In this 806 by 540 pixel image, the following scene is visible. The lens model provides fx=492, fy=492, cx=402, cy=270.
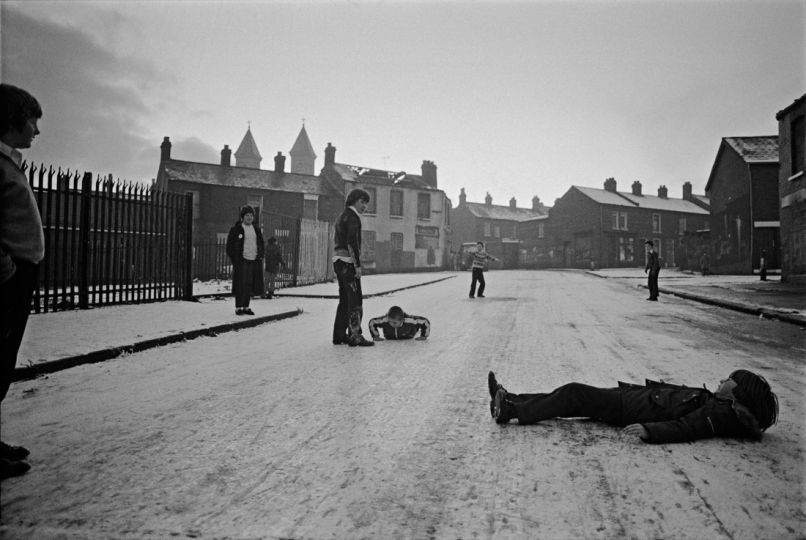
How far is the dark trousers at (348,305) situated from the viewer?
608 centimetres

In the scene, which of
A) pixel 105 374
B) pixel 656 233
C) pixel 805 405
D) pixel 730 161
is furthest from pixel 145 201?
pixel 656 233

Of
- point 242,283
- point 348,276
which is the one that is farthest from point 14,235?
point 242,283

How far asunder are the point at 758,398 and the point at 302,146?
75.2 m

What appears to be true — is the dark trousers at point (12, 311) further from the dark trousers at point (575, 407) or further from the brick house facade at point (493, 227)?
the brick house facade at point (493, 227)

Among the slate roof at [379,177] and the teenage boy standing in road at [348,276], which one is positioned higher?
the slate roof at [379,177]

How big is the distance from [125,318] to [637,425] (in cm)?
748

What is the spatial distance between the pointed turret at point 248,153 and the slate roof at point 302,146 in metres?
5.62

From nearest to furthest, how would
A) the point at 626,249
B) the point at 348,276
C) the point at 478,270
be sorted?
the point at 348,276 → the point at 478,270 → the point at 626,249

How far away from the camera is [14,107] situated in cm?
248

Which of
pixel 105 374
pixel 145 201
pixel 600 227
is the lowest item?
pixel 105 374

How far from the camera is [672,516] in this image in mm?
1924

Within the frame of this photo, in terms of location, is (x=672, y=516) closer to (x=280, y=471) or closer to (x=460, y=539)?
(x=460, y=539)

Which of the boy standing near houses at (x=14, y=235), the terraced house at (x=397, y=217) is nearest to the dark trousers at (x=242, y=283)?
the boy standing near houses at (x=14, y=235)

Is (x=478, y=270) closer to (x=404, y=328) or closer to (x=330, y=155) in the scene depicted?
(x=404, y=328)
